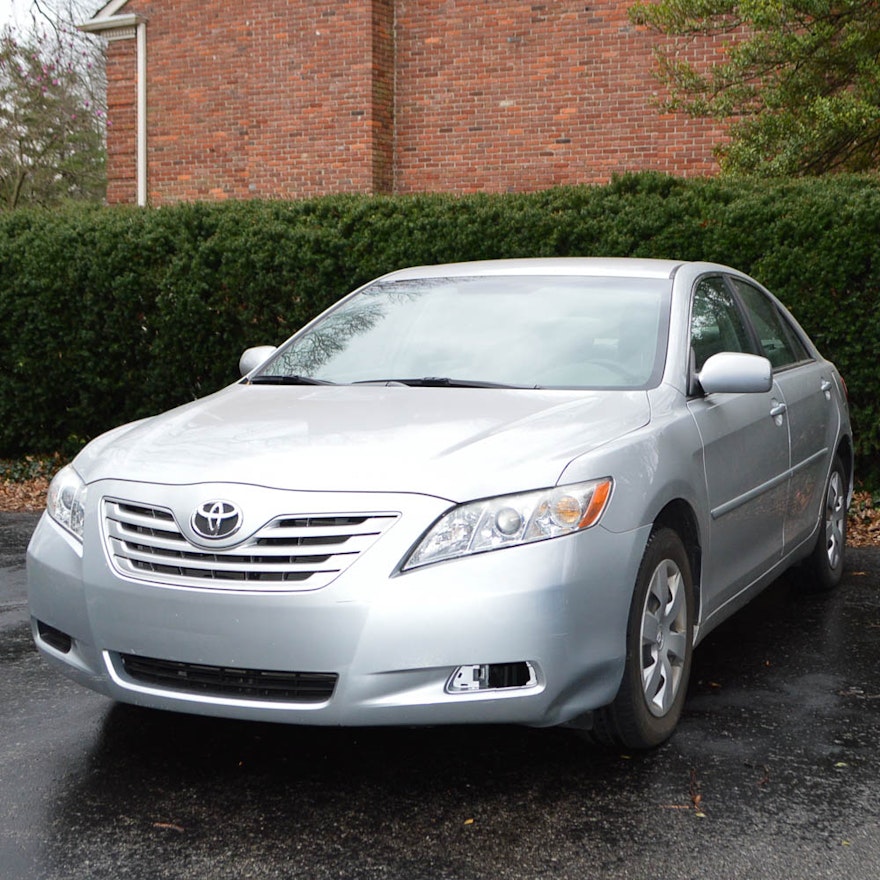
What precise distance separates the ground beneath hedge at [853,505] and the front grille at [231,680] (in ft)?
18.1

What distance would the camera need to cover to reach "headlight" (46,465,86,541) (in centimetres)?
410

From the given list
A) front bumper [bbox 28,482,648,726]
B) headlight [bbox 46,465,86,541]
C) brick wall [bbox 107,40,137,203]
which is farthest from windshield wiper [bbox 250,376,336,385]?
brick wall [bbox 107,40,137,203]

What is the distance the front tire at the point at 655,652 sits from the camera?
394 centimetres

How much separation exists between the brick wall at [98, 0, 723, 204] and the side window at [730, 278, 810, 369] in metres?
10.3

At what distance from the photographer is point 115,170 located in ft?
64.1

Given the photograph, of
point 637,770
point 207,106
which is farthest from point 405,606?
point 207,106

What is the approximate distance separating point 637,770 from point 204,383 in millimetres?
7356

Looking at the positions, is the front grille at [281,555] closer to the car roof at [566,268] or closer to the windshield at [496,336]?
the windshield at [496,336]

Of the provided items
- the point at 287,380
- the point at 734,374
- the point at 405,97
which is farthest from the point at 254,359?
the point at 405,97

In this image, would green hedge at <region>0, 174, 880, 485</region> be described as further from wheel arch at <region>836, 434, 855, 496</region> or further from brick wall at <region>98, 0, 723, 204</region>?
brick wall at <region>98, 0, 723, 204</region>

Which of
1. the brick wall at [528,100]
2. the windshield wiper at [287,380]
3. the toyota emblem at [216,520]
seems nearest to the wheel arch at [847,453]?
the windshield wiper at [287,380]

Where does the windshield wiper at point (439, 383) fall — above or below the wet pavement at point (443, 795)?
above

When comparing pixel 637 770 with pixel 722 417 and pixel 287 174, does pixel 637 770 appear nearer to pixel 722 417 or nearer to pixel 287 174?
pixel 722 417

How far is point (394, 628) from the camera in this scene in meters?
3.52
